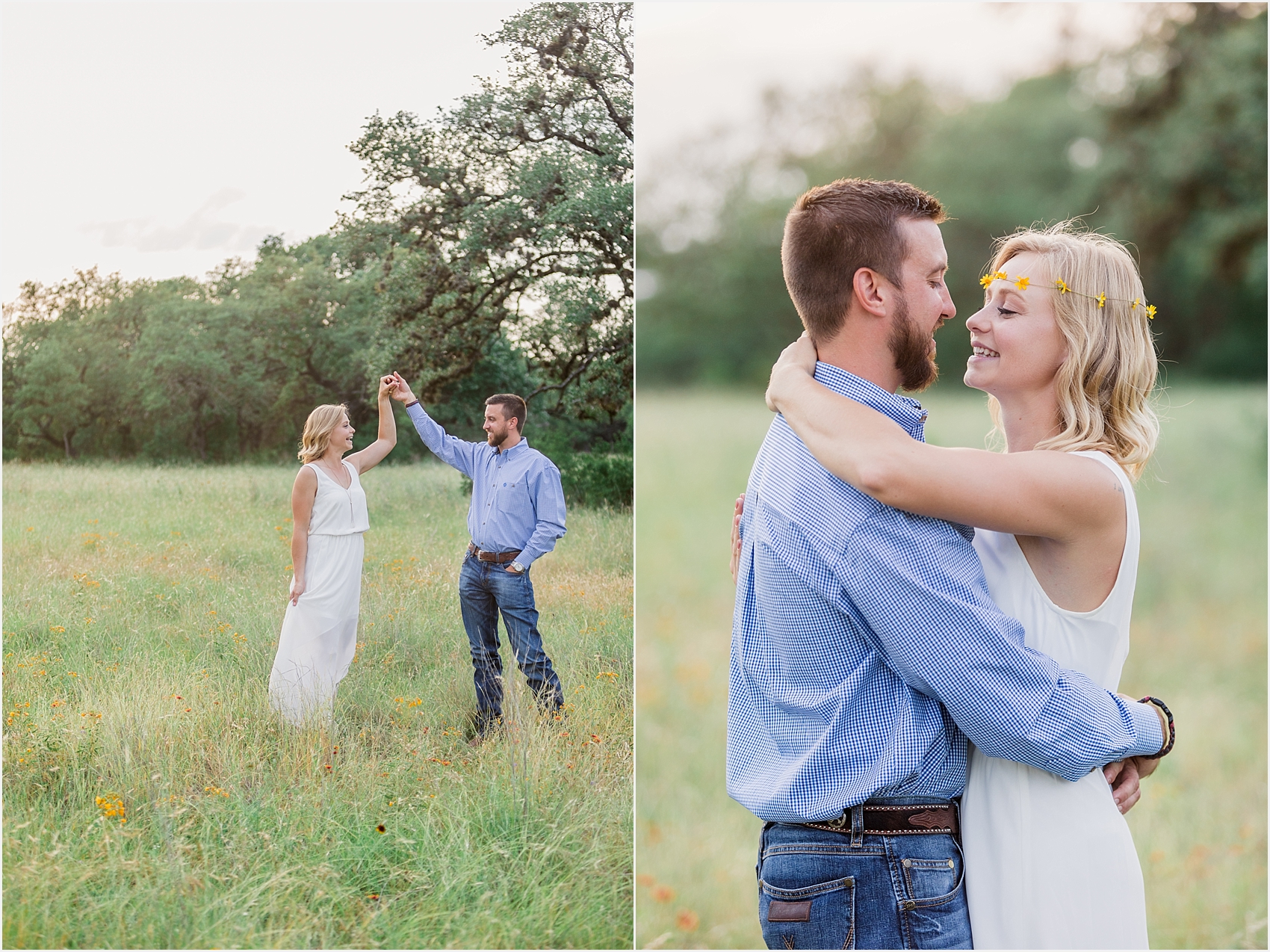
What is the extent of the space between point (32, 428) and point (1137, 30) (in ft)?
43.7

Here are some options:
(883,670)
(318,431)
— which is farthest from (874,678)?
(318,431)

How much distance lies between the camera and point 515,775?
9.52 ft

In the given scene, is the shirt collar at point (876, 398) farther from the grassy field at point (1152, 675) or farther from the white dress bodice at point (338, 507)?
the white dress bodice at point (338, 507)

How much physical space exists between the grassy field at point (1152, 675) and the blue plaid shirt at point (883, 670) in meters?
1.21

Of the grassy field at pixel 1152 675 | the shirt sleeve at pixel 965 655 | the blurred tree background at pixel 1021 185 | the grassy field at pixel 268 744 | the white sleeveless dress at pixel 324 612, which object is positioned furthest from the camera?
the blurred tree background at pixel 1021 185

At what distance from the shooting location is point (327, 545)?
9.68 feet

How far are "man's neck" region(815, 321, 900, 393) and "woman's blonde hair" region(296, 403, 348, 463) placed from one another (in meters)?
1.50

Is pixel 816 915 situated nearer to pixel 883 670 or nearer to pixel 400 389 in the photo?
pixel 883 670

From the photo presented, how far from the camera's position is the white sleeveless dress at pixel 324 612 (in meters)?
2.88

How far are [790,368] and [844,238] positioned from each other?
289mm

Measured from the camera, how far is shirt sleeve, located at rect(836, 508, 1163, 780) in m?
1.92

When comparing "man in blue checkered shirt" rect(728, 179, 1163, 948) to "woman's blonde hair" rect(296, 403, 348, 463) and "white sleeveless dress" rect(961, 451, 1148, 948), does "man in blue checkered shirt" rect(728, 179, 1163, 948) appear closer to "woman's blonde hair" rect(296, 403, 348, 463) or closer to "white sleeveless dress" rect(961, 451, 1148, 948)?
"white sleeveless dress" rect(961, 451, 1148, 948)

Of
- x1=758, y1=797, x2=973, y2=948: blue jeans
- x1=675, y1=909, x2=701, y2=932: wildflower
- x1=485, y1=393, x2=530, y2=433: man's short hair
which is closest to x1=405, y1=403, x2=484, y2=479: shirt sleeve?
x1=485, y1=393, x2=530, y2=433: man's short hair

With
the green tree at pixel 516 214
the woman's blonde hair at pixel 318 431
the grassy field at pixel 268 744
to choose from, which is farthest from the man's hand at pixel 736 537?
the woman's blonde hair at pixel 318 431
